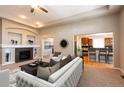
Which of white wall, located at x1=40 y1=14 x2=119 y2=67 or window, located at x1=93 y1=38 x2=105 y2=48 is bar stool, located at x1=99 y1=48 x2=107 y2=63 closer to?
white wall, located at x1=40 y1=14 x2=119 y2=67

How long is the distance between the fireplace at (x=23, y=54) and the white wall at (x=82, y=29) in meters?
1.83

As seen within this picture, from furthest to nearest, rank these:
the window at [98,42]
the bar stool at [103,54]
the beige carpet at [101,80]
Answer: the window at [98,42]
the bar stool at [103,54]
the beige carpet at [101,80]

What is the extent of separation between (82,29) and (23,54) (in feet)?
14.9

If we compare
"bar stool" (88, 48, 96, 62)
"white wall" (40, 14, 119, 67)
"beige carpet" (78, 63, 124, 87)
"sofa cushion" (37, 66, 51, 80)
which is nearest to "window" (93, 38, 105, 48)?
"bar stool" (88, 48, 96, 62)

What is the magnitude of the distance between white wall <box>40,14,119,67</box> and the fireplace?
183 cm

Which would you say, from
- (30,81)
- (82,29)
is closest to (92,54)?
(82,29)

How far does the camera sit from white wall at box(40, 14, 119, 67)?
528cm

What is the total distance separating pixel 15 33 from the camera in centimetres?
711

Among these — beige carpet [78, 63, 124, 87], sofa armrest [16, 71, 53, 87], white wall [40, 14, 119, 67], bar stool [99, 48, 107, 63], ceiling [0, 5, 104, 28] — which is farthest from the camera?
bar stool [99, 48, 107, 63]

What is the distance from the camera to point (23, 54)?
746 centimetres

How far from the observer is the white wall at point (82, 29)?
528cm

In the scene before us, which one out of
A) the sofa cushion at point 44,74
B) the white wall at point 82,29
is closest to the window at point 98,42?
the white wall at point 82,29

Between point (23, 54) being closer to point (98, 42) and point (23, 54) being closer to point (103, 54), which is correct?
point (103, 54)

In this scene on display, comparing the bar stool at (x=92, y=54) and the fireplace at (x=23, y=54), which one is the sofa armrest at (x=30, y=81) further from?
the bar stool at (x=92, y=54)
